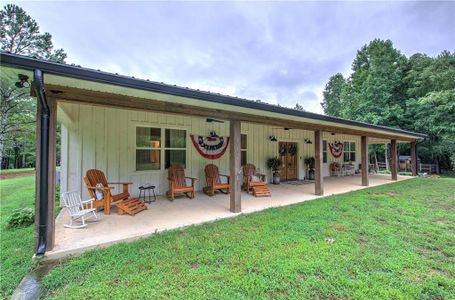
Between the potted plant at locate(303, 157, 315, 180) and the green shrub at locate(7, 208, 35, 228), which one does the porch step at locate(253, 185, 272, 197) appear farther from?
the green shrub at locate(7, 208, 35, 228)

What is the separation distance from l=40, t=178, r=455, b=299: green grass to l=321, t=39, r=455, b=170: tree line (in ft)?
44.9

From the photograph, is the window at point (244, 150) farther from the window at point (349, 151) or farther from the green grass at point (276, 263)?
the window at point (349, 151)

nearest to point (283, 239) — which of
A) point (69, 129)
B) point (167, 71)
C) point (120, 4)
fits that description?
point (69, 129)

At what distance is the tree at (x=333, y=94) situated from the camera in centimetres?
2969

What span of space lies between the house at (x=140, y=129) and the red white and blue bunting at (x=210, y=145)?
0.25 m

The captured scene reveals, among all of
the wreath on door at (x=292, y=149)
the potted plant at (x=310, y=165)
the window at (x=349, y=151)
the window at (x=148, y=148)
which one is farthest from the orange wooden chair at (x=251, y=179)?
the window at (x=349, y=151)

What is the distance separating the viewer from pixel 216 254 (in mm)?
2805

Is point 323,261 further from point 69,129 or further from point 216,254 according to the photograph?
point 69,129

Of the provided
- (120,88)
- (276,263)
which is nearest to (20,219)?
(120,88)

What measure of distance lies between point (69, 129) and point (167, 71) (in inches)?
479

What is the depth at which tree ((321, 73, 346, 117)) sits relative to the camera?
1169 inches

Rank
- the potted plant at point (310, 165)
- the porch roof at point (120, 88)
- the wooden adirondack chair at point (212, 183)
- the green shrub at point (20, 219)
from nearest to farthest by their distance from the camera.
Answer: the porch roof at point (120, 88), the green shrub at point (20, 219), the wooden adirondack chair at point (212, 183), the potted plant at point (310, 165)

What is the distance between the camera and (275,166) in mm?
8734

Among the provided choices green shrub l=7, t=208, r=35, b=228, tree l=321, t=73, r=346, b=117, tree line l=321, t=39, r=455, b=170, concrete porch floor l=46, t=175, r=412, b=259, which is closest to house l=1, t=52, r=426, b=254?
concrete porch floor l=46, t=175, r=412, b=259
